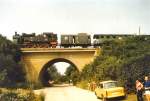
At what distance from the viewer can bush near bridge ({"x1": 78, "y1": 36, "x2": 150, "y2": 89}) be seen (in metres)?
31.4

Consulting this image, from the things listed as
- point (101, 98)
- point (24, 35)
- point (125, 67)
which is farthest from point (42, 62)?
point (101, 98)

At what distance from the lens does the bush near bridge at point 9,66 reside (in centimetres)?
4650

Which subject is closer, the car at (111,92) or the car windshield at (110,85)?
the car at (111,92)

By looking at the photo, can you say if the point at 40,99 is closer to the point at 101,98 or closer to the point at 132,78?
the point at 101,98

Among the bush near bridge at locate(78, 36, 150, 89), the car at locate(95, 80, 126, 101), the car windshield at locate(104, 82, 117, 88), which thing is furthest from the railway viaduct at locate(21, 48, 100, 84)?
the car at locate(95, 80, 126, 101)

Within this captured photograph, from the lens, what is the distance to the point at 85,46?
2500 inches

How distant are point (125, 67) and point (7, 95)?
1311 centimetres

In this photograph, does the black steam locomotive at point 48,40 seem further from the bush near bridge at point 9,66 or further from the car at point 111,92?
the car at point 111,92

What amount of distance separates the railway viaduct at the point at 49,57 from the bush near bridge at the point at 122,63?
2689 millimetres

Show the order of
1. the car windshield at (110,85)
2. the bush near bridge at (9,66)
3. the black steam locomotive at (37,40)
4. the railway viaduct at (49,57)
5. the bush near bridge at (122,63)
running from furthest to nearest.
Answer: the black steam locomotive at (37,40) < the railway viaduct at (49,57) < the bush near bridge at (9,66) < the bush near bridge at (122,63) < the car windshield at (110,85)

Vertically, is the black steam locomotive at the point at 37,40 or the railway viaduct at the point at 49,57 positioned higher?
the black steam locomotive at the point at 37,40

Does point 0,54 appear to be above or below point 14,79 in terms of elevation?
above

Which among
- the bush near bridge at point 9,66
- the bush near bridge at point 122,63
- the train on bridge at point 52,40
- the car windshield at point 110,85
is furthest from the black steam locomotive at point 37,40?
the car windshield at point 110,85

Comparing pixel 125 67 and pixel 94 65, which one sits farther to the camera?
pixel 94 65
